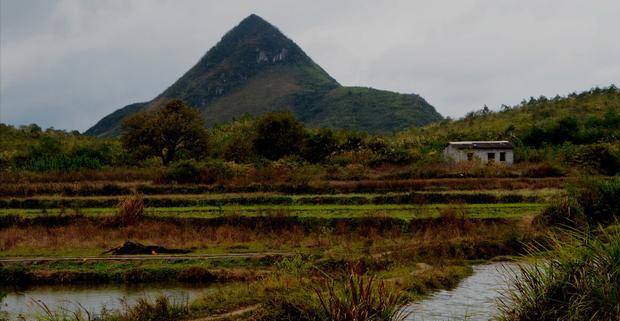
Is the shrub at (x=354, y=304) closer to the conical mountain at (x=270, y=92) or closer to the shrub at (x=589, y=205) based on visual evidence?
the shrub at (x=589, y=205)

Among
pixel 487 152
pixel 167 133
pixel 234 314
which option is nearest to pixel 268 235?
pixel 234 314

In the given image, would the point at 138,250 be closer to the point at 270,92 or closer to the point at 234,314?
the point at 234,314

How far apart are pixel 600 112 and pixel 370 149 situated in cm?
2694

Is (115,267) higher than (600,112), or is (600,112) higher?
(600,112)

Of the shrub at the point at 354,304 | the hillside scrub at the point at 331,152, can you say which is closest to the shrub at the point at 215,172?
the hillside scrub at the point at 331,152

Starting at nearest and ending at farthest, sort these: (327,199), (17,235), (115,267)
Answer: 1. (115,267)
2. (17,235)
3. (327,199)

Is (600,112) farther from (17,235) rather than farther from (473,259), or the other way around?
(17,235)

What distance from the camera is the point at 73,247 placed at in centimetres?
2430

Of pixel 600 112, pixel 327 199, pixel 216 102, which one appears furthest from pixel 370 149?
pixel 216 102

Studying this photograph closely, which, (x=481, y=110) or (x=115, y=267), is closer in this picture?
(x=115, y=267)

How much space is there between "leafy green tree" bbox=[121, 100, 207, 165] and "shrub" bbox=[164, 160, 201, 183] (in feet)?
32.6

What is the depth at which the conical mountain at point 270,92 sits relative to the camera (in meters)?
117

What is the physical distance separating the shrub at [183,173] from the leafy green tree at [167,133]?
32.6 ft

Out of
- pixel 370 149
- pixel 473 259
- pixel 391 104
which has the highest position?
pixel 391 104
